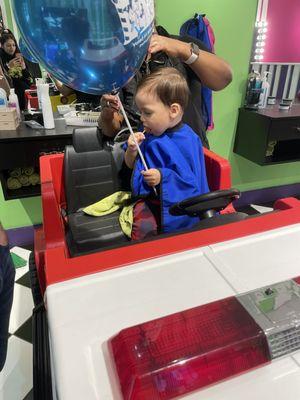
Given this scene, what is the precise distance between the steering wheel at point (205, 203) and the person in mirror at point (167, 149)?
0.14 m

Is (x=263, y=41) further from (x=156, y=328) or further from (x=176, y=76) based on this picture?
(x=156, y=328)

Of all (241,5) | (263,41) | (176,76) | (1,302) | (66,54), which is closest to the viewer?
(66,54)

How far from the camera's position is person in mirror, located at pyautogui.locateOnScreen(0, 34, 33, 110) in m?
2.02

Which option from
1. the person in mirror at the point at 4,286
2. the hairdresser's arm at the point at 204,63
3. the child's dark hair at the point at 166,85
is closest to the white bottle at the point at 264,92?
the hairdresser's arm at the point at 204,63

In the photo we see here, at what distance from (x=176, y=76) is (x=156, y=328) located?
1088 mm

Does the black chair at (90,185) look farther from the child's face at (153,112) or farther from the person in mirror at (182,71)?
the child's face at (153,112)

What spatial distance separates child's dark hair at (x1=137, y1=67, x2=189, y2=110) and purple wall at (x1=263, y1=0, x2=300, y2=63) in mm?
1691

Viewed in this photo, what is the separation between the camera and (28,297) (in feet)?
6.31

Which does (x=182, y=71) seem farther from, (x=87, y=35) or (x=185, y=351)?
(x=185, y=351)

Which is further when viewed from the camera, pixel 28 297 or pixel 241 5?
pixel 241 5

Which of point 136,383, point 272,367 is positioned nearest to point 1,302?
point 136,383

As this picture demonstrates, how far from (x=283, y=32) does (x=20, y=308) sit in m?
2.86

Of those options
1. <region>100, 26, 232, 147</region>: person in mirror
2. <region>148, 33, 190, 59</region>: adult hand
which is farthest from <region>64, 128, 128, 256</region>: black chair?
<region>148, 33, 190, 59</region>: adult hand

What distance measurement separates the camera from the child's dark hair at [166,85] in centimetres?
129
